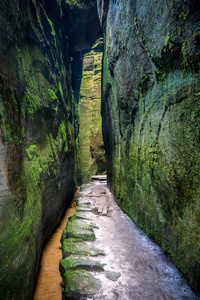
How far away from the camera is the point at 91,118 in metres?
13.8

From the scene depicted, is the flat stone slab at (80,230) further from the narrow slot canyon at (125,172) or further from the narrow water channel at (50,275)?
the narrow water channel at (50,275)

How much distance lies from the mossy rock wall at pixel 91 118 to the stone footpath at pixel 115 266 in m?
8.69

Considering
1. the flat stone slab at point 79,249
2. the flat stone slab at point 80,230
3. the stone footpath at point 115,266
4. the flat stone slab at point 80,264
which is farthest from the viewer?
the flat stone slab at point 80,230

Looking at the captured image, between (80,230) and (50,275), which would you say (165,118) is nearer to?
(80,230)

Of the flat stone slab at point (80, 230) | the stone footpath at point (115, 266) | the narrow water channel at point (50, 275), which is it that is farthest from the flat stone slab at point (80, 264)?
the narrow water channel at point (50, 275)

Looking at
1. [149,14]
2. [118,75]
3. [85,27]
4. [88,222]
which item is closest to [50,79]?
[118,75]

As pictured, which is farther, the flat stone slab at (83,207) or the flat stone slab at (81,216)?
the flat stone slab at (83,207)

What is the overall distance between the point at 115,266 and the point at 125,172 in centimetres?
277

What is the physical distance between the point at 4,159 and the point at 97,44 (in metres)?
15.0

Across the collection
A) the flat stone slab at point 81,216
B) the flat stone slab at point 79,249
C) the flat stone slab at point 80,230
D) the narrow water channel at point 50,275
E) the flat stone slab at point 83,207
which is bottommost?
the narrow water channel at point 50,275

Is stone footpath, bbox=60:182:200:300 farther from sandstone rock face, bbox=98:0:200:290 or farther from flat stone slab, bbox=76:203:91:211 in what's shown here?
flat stone slab, bbox=76:203:91:211

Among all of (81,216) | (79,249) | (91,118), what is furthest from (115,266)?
(91,118)

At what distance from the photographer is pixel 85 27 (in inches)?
480

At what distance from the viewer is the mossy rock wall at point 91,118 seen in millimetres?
12789
